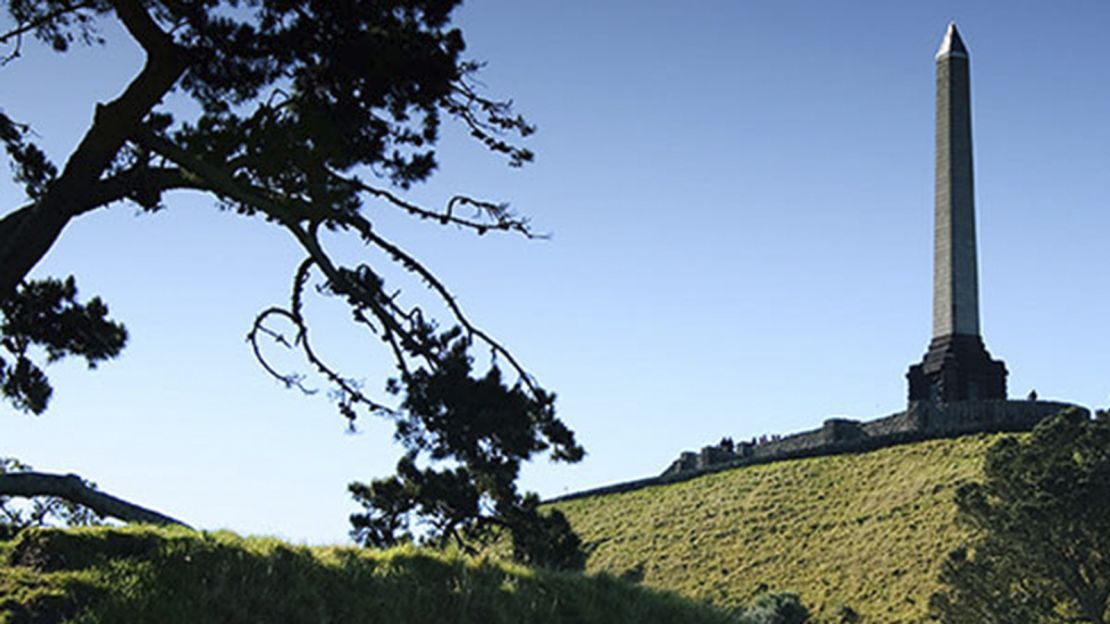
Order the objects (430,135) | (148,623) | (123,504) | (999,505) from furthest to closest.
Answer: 1. (999,505)
2. (430,135)
3. (123,504)
4. (148,623)

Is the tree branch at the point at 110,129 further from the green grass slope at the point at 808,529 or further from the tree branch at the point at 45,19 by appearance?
the green grass slope at the point at 808,529

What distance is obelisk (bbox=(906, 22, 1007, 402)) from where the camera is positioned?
69750mm

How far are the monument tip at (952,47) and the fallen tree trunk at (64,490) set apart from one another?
63.1 m

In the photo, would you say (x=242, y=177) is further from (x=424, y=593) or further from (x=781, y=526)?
(x=781, y=526)

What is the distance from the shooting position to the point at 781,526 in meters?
63.3

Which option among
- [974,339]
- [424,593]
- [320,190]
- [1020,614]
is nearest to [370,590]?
[424,593]

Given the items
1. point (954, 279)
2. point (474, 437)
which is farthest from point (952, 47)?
point (474, 437)

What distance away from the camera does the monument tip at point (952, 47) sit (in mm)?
72750

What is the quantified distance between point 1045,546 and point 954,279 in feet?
92.6

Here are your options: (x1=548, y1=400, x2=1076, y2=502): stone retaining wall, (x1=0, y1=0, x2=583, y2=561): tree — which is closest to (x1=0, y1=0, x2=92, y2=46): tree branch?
(x1=0, y1=0, x2=583, y2=561): tree

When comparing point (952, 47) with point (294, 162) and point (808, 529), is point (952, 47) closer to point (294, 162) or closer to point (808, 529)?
point (808, 529)

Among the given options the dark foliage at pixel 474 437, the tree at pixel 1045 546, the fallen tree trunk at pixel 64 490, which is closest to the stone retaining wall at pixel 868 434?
the tree at pixel 1045 546

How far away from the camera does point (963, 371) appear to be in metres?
69.6

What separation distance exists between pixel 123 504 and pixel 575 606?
187 inches
